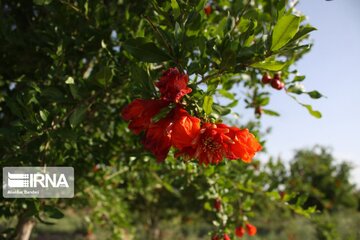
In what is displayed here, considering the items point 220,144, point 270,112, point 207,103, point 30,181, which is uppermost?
point 270,112

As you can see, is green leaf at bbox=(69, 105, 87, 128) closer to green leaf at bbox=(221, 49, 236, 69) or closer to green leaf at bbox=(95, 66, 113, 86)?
green leaf at bbox=(95, 66, 113, 86)

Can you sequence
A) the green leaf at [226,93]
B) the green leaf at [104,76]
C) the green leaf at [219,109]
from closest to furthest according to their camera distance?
the green leaf at [219,109] → the green leaf at [104,76] → the green leaf at [226,93]

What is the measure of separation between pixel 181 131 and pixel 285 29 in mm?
459

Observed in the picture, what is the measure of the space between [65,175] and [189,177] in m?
0.85

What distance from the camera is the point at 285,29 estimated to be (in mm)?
1070

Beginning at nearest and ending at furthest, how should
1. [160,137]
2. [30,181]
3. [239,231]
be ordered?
[160,137]
[30,181]
[239,231]

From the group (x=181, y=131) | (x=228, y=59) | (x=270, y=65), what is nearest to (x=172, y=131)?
(x=181, y=131)

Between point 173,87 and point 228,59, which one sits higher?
point 228,59

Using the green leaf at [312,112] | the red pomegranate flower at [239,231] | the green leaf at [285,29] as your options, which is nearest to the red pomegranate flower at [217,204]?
the red pomegranate flower at [239,231]

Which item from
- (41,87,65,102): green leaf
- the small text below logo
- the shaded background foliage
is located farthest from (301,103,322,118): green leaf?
the small text below logo

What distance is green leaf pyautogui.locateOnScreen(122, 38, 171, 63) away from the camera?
1.23 m

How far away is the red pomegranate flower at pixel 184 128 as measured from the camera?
1004 millimetres

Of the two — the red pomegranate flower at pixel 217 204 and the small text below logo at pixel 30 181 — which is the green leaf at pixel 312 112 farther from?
the small text below logo at pixel 30 181

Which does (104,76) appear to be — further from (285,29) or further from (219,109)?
(285,29)
